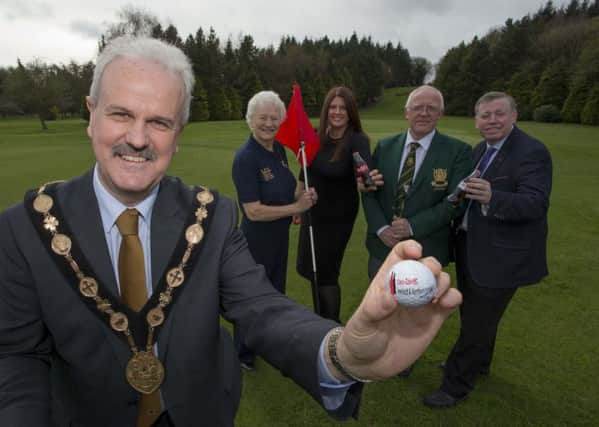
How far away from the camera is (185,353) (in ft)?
5.53

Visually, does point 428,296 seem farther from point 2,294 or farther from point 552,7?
point 552,7

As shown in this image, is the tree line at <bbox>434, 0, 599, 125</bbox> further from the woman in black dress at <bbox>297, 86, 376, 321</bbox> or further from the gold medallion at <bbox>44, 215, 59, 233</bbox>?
the gold medallion at <bbox>44, 215, 59, 233</bbox>

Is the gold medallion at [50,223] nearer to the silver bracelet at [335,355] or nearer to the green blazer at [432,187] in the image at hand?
the silver bracelet at [335,355]

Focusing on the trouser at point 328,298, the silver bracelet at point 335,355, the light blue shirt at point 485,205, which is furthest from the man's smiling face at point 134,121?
the trouser at point 328,298

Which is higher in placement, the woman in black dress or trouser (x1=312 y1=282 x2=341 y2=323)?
the woman in black dress

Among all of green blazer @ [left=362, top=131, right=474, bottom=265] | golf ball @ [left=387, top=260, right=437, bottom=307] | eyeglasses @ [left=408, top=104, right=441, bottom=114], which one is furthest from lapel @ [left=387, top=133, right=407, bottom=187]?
golf ball @ [left=387, top=260, right=437, bottom=307]

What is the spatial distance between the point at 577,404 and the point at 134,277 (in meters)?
3.61

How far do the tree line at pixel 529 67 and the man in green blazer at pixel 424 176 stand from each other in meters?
46.1

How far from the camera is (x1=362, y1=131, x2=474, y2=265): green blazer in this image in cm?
337

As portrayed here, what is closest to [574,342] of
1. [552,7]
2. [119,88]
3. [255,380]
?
[255,380]

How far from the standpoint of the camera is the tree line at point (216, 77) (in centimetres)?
4303

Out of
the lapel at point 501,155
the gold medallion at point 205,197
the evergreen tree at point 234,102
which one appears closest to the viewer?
the gold medallion at point 205,197

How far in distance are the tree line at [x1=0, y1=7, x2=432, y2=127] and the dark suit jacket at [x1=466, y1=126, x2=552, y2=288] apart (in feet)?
126

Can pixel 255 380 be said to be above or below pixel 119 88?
below
